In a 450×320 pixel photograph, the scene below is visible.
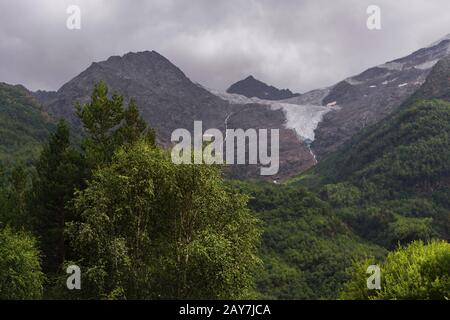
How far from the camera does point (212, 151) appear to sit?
5472 cm

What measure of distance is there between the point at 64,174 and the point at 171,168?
15.1 metres

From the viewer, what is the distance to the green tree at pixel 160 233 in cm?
4816

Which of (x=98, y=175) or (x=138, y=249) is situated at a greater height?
(x=98, y=175)

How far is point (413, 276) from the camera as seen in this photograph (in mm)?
41438

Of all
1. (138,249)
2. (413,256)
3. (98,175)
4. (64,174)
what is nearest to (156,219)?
(138,249)

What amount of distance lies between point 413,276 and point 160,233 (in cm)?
2479

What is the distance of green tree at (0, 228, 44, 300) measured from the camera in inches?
1882

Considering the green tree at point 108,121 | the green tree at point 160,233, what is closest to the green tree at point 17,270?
the green tree at point 160,233

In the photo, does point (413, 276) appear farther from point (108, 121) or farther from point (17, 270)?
point (108, 121)

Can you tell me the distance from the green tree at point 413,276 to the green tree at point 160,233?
442 inches

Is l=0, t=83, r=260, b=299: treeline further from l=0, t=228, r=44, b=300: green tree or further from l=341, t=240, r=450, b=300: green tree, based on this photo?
l=341, t=240, r=450, b=300: green tree

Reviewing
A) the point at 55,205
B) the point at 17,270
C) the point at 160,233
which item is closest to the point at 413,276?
the point at 160,233
